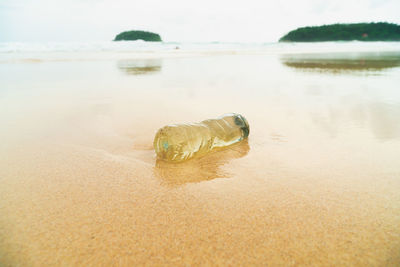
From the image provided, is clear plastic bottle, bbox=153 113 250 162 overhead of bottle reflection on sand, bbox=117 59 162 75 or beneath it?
beneath

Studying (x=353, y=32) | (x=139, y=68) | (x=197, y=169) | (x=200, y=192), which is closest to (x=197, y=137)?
(x=197, y=169)

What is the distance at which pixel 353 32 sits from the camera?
37.2 m

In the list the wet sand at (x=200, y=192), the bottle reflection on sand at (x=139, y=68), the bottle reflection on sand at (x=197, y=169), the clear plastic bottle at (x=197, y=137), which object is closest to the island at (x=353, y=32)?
the bottle reflection on sand at (x=139, y=68)

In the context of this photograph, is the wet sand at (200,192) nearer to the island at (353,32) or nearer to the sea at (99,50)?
the sea at (99,50)

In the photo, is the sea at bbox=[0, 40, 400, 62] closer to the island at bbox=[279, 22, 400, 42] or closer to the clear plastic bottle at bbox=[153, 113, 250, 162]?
the clear plastic bottle at bbox=[153, 113, 250, 162]

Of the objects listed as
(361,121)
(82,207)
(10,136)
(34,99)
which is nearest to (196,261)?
(82,207)

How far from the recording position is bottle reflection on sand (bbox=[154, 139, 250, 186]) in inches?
46.0

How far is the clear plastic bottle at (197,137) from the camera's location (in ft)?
4.39

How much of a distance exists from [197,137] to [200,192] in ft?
1.56

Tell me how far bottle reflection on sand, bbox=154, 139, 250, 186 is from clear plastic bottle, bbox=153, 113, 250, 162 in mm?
49

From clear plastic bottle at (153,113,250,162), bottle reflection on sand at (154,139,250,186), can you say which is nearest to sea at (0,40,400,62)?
clear plastic bottle at (153,113,250,162)

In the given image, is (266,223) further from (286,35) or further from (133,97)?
(286,35)

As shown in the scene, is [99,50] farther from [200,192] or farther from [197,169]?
[200,192]

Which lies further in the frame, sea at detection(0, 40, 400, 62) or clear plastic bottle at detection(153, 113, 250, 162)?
sea at detection(0, 40, 400, 62)
